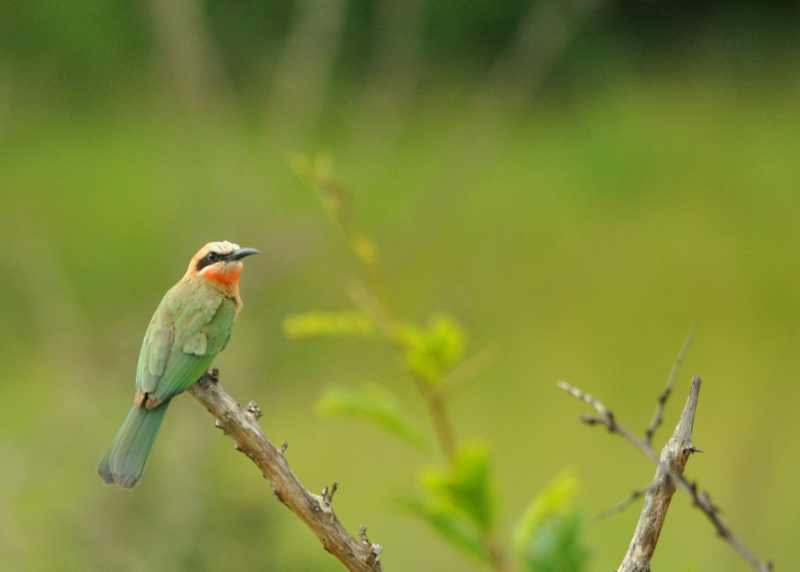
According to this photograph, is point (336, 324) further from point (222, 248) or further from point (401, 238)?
point (401, 238)

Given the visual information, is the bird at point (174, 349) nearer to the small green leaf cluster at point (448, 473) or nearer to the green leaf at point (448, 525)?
the small green leaf cluster at point (448, 473)

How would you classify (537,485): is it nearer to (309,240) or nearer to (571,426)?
(571,426)

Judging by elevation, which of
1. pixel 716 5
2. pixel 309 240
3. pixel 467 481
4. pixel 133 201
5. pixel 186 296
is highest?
pixel 716 5

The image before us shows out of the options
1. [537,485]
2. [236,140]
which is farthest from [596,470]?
[236,140]

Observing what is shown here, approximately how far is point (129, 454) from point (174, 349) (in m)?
0.14

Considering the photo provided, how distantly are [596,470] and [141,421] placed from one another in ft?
10.1

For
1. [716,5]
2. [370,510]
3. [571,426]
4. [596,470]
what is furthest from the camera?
[716,5]

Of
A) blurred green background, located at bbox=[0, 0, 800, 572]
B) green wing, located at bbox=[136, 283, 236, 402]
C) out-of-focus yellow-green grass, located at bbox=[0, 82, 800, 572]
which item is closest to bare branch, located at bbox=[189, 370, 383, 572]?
green wing, located at bbox=[136, 283, 236, 402]

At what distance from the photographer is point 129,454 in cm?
144

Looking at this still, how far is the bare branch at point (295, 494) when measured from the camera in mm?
1122

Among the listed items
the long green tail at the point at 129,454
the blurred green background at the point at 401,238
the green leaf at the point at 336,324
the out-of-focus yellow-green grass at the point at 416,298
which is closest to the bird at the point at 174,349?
the long green tail at the point at 129,454

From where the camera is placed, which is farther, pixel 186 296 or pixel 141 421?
pixel 186 296

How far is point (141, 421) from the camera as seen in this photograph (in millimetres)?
1510

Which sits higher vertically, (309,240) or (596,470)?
(596,470)
